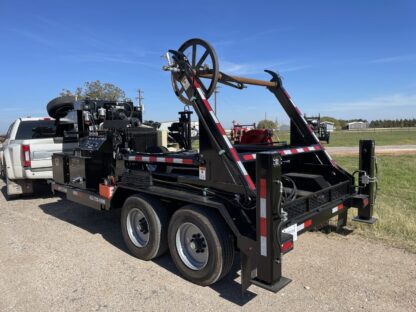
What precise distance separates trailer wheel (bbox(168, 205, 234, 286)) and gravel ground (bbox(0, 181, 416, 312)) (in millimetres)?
169

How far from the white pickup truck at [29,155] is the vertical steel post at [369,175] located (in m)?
6.01

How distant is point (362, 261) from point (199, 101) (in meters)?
2.73

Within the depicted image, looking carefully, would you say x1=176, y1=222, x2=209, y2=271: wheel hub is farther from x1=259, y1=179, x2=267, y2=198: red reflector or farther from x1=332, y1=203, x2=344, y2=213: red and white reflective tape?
x1=332, y1=203, x2=344, y2=213: red and white reflective tape

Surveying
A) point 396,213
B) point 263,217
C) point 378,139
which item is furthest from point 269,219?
point 378,139

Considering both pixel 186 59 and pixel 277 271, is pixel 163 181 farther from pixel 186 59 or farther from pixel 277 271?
pixel 277 271

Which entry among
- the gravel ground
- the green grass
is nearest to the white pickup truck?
the gravel ground

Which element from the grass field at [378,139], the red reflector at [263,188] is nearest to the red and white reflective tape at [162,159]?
the red reflector at [263,188]

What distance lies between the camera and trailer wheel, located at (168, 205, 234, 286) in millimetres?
3453

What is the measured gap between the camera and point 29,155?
24.1 ft

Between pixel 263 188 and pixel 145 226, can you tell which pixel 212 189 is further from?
pixel 145 226

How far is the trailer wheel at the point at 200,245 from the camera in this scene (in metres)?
3.45

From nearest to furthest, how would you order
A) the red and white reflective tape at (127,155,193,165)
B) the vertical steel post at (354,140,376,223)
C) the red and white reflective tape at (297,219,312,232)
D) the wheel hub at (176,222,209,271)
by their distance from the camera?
the red and white reflective tape at (297,219,312,232) < the wheel hub at (176,222,209,271) < the red and white reflective tape at (127,155,193,165) < the vertical steel post at (354,140,376,223)

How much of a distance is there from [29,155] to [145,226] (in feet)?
13.7

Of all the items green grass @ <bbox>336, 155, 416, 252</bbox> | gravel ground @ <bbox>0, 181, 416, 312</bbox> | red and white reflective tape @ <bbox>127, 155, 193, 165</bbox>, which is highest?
red and white reflective tape @ <bbox>127, 155, 193, 165</bbox>
